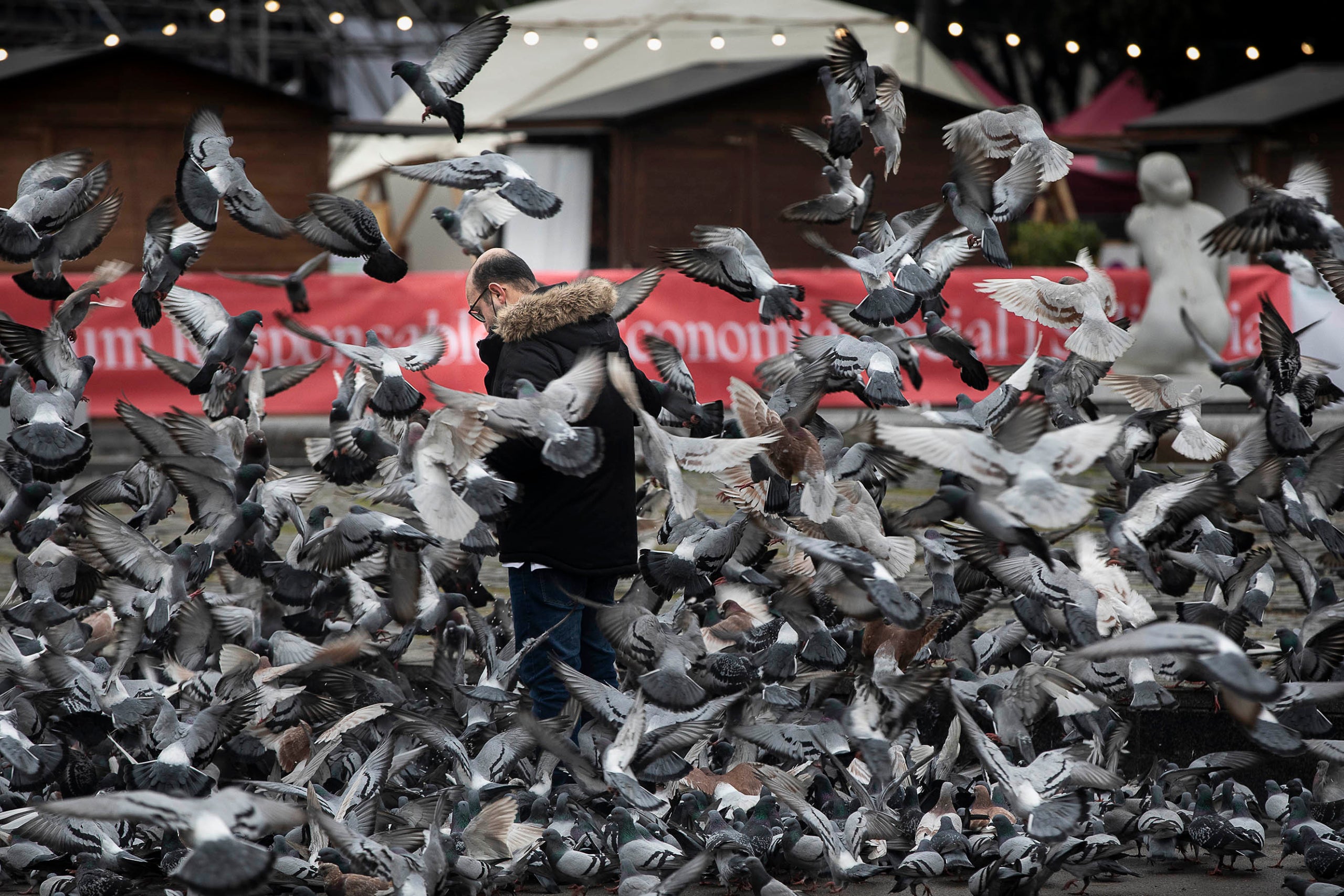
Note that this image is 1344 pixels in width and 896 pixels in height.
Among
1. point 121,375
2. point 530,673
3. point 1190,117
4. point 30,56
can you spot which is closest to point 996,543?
point 530,673

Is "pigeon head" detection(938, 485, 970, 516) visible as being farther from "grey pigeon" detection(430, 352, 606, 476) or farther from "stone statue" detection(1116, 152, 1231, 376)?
"stone statue" detection(1116, 152, 1231, 376)

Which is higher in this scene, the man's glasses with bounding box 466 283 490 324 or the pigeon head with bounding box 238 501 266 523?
the man's glasses with bounding box 466 283 490 324

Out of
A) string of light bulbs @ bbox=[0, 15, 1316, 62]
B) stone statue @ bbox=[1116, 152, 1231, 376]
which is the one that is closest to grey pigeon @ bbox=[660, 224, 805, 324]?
stone statue @ bbox=[1116, 152, 1231, 376]

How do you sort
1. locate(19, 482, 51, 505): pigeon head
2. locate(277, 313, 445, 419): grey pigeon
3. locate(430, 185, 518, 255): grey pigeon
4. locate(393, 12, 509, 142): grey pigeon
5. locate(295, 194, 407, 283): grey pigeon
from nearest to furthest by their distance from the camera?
locate(277, 313, 445, 419): grey pigeon → locate(295, 194, 407, 283): grey pigeon → locate(19, 482, 51, 505): pigeon head → locate(393, 12, 509, 142): grey pigeon → locate(430, 185, 518, 255): grey pigeon

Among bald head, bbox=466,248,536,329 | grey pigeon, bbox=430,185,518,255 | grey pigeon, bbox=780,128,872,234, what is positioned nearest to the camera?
bald head, bbox=466,248,536,329

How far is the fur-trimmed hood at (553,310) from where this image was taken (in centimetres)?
453

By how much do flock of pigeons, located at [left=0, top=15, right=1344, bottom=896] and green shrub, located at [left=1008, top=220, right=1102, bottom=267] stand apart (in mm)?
10202

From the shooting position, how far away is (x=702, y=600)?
5.24 m

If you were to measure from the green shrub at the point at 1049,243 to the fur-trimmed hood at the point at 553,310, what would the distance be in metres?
11.8

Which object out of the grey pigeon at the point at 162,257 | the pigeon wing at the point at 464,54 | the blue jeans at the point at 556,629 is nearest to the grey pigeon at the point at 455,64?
the pigeon wing at the point at 464,54

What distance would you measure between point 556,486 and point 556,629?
1.39ft

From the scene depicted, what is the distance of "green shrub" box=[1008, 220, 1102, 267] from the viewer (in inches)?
627

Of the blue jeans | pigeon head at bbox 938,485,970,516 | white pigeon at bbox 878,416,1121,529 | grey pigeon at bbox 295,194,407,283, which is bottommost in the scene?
the blue jeans

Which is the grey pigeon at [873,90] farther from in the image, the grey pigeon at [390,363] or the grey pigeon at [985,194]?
the grey pigeon at [390,363]
